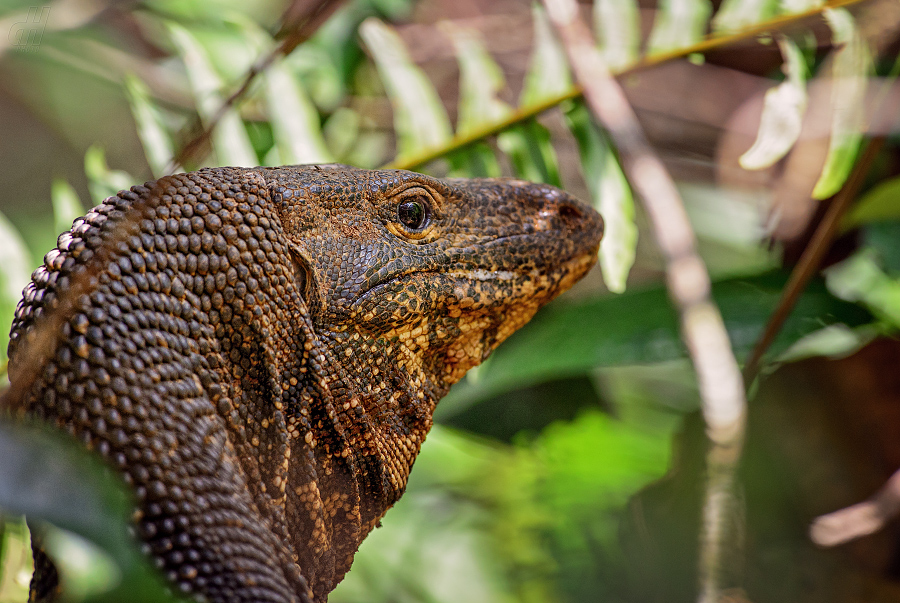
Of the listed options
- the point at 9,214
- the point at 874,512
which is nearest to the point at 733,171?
the point at 874,512

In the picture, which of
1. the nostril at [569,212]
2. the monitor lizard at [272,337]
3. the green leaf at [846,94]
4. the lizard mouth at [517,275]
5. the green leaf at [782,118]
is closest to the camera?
the monitor lizard at [272,337]

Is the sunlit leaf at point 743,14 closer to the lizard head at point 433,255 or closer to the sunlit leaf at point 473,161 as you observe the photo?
the sunlit leaf at point 473,161

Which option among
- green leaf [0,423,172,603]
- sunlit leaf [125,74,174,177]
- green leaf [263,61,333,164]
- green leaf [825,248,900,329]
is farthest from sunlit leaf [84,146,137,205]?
green leaf [825,248,900,329]

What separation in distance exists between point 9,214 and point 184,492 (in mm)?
4073

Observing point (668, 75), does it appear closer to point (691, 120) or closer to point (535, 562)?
point (691, 120)

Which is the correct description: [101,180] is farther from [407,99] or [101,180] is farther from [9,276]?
[407,99]

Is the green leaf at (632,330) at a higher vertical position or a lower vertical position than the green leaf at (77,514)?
higher

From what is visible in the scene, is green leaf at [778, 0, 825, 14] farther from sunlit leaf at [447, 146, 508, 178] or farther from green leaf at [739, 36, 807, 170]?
sunlit leaf at [447, 146, 508, 178]

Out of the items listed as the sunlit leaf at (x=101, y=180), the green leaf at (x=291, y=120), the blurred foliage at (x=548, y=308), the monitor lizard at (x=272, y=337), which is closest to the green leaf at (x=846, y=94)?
the blurred foliage at (x=548, y=308)

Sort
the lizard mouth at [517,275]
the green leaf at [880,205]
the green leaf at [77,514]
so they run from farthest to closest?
the green leaf at [880,205]
the lizard mouth at [517,275]
the green leaf at [77,514]

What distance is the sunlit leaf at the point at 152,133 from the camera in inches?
141

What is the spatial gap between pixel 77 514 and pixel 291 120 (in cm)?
287

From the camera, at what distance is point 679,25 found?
11.4 ft

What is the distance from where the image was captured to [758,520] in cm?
387
